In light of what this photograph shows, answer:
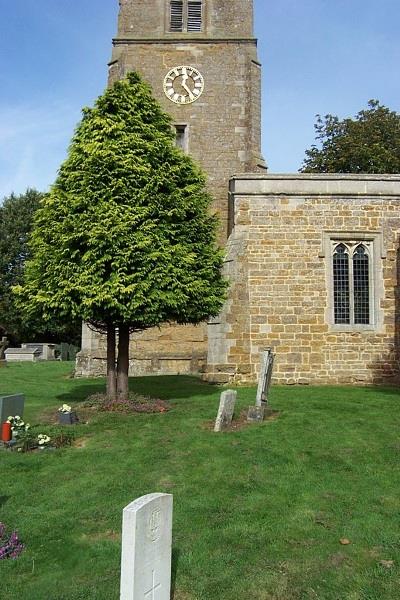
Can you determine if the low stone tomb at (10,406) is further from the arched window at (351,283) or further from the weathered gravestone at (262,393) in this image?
the arched window at (351,283)

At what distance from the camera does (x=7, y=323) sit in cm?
4512

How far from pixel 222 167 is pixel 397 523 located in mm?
18995

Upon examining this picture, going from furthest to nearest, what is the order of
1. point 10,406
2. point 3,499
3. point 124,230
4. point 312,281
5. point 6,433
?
point 312,281 < point 124,230 < point 10,406 < point 6,433 < point 3,499

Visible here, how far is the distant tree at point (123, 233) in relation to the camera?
1198cm

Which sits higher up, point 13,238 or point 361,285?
point 13,238

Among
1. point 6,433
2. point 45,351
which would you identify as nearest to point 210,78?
point 6,433

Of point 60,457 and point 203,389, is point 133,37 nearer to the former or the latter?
point 203,389

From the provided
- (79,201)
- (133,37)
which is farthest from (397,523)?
(133,37)

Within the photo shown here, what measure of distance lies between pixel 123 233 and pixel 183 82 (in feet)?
47.2

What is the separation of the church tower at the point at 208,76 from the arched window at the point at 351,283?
6469mm

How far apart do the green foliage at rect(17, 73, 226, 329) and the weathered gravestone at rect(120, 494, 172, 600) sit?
751 centimetres

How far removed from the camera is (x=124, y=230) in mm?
11945

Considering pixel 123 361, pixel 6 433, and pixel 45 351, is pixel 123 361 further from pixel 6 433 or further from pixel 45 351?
pixel 45 351

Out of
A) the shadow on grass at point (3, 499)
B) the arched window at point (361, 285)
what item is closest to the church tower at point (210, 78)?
the arched window at point (361, 285)
